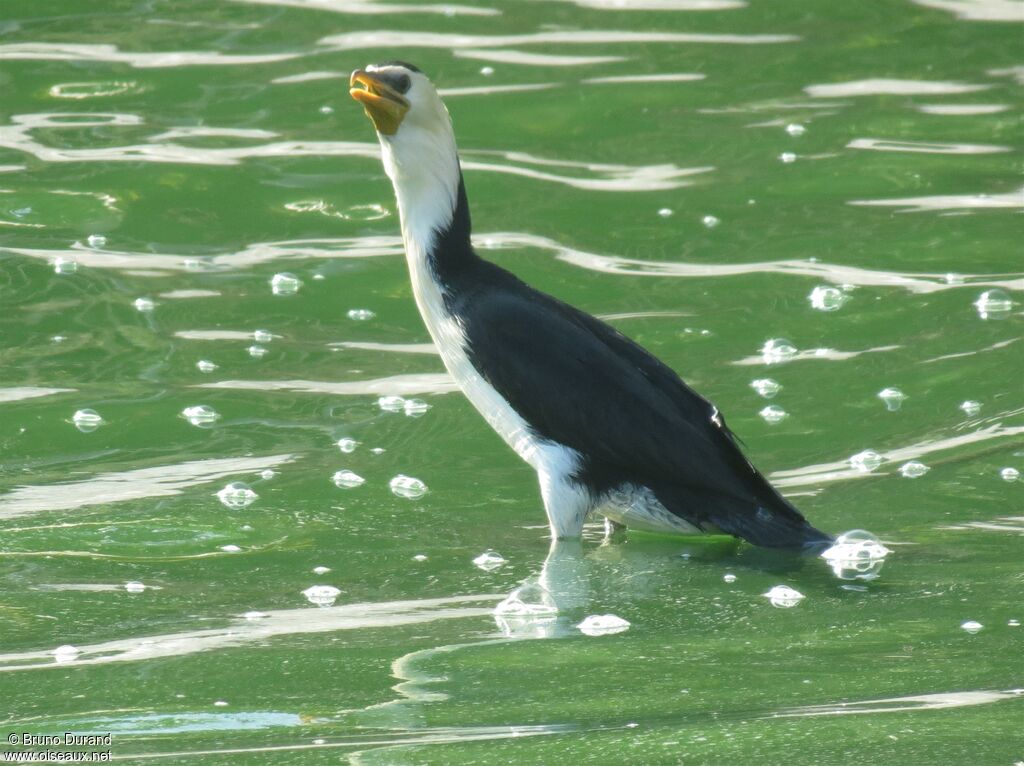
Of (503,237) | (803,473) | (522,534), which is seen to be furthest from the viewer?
(503,237)

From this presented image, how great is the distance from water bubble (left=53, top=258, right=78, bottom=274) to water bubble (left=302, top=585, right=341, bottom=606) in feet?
10.5

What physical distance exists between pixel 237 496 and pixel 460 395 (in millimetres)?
1213

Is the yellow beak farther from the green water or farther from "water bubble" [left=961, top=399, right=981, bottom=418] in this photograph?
"water bubble" [left=961, top=399, right=981, bottom=418]

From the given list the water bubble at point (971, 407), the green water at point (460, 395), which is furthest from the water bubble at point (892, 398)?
the water bubble at point (971, 407)

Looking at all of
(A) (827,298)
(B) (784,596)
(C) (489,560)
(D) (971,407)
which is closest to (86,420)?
(C) (489,560)

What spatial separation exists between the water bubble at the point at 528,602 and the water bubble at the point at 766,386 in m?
1.85

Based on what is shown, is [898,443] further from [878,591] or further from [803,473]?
[878,591]

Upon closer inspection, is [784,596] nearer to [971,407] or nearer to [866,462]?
[866,462]

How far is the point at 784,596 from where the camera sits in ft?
14.7

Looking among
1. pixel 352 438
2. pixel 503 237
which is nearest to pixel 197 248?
pixel 503 237

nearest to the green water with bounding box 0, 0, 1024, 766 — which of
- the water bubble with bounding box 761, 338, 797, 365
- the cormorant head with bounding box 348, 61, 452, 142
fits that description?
the water bubble with bounding box 761, 338, 797, 365

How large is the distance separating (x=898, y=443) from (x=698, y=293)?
162 centimetres

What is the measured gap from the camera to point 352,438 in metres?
5.93

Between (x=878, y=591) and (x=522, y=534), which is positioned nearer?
(x=878, y=591)
